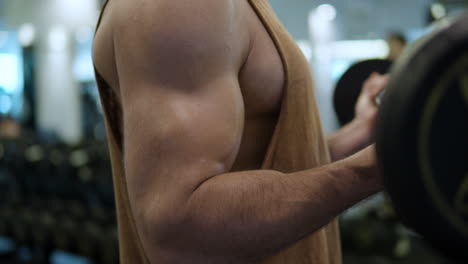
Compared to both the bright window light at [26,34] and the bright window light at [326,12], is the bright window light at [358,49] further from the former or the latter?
the bright window light at [26,34]

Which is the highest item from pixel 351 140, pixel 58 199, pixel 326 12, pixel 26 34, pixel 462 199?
pixel 462 199

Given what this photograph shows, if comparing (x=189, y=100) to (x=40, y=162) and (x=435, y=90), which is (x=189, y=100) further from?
(x=40, y=162)

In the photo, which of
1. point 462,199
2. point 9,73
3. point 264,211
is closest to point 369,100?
point 264,211

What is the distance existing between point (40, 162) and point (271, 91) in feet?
11.4

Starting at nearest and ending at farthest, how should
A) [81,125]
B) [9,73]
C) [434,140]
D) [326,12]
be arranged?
[434,140], [326,12], [81,125], [9,73]

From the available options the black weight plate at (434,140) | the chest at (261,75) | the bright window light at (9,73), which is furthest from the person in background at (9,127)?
the black weight plate at (434,140)

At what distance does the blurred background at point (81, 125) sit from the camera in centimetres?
334

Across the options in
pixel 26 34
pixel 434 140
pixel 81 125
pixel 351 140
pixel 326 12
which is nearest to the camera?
pixel 434 140

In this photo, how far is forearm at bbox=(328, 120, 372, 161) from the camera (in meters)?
0.99

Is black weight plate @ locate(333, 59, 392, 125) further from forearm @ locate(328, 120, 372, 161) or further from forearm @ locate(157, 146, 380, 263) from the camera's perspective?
forearm @ locate(157, 146, 380, 263)

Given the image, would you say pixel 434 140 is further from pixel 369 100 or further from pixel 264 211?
pixel 369 100

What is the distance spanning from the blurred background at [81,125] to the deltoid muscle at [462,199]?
28.5 inches

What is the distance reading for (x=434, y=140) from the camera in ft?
1.23

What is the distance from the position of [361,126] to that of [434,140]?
2.12ft
